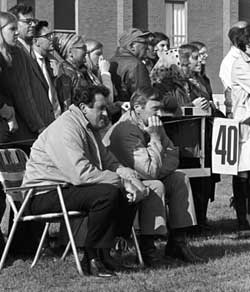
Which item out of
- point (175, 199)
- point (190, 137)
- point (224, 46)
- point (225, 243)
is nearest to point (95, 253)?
point (175, 199)

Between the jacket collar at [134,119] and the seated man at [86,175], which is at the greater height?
the jacket collar at [134,119]

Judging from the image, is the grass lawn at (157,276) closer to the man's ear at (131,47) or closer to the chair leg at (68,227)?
the chair leg at (68,227)

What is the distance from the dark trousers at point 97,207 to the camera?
6785mm

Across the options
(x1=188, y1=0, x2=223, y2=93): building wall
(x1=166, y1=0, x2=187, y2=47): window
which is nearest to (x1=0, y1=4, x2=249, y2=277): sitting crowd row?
(x1=166, y1=0, x2=187, y2=47): window

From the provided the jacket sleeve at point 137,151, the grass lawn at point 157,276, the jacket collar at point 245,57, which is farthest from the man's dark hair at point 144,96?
the jacket collar at point 245,57

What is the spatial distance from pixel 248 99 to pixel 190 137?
72cm

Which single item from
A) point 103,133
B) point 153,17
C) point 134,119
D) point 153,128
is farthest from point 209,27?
point 153,128

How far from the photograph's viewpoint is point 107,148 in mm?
7680

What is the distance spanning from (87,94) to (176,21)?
87.6ft

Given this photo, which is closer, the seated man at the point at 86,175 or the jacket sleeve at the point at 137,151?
the seated man at the point at 86,175

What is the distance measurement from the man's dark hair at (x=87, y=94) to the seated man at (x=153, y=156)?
1.89 feet

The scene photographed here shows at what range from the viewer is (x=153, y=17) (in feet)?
106

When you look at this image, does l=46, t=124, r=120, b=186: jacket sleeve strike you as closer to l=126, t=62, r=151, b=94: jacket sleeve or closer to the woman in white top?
l=126, t=62, r=151, b=94: jacket sleeve

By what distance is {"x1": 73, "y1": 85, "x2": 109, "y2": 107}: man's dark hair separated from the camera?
23.0 ft
